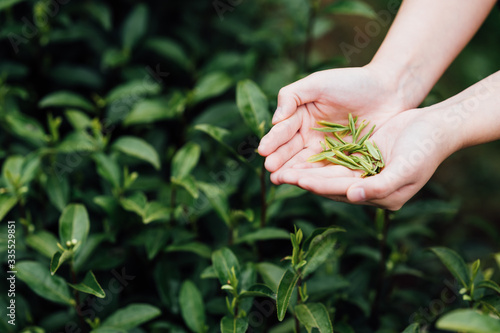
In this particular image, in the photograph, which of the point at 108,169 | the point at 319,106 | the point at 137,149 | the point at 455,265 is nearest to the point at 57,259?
the point at 108,169

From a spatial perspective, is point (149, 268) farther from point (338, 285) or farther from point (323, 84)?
point (323, 84)

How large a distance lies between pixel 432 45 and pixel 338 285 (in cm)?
109

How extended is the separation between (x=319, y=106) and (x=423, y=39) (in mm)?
560

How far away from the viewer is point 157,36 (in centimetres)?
261

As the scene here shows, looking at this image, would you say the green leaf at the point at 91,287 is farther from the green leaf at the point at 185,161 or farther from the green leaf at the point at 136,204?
the green leaf at the point at 185,161

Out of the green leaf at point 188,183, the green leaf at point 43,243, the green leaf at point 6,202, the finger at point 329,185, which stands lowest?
the green leaf at point 43,243

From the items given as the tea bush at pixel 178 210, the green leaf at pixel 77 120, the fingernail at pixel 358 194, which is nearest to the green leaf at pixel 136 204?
the tea bush at pixel 178 210

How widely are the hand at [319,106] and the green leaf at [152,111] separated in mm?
646

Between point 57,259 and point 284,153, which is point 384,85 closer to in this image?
point 284,153

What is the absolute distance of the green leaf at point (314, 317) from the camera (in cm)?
134

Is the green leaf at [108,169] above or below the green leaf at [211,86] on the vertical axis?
below

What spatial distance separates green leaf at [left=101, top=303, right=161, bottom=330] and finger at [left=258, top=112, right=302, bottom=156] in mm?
703

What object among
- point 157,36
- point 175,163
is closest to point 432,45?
point 175,163

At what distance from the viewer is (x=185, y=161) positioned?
1841 mm
